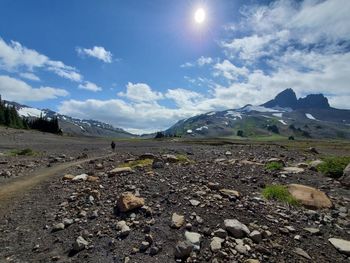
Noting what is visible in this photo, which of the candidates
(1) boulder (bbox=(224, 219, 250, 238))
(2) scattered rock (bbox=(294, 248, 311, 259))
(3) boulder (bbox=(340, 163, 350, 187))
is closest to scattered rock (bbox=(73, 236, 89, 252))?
(1) boulder (bbox=(224, 219, 250, 238))

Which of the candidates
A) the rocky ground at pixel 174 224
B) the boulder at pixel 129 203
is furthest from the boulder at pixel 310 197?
the boulder at pixel 129 203

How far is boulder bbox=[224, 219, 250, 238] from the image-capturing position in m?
9.84

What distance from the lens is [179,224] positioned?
10.5m

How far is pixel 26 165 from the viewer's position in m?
27.7

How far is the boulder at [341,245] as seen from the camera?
948cm

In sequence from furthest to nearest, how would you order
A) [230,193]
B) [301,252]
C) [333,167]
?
[333,167]
[230,193]
[301,252]

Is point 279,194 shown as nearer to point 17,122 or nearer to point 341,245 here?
point 341,245

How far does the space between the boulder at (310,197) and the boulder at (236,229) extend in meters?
4.03

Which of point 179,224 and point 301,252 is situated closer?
point 301,252

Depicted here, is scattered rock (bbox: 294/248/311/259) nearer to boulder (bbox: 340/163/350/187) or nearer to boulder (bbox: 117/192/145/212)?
boulder (bbox: 117/192/145/212)

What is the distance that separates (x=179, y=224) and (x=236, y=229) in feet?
6.05

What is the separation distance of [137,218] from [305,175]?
1111 centimetres

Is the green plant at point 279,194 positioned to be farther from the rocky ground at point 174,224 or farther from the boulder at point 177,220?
the boulder at point 177,220

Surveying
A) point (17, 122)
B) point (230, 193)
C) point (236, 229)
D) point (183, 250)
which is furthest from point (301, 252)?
point (17, 122)
